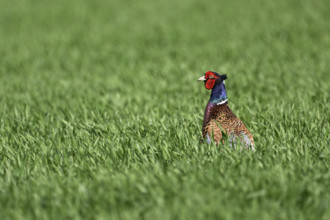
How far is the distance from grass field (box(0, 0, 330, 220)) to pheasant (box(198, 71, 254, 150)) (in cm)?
15

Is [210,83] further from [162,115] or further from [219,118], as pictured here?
[162,115]

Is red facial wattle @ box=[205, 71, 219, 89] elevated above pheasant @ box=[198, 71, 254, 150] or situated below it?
above

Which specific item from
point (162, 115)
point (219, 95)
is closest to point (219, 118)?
point (219, 95)

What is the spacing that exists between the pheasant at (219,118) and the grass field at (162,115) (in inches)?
6.1

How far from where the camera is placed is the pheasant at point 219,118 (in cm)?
377

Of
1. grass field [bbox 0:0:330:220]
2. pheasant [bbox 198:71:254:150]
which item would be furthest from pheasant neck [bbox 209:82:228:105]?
grass field [bbox 0:0:330:220]

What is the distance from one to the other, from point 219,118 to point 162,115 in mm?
1831

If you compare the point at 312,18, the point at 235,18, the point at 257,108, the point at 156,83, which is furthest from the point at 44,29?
the point at 257,108

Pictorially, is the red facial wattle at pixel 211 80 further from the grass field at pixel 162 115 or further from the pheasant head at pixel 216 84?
the grass field at pixel 162 115

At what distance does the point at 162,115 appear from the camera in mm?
5547

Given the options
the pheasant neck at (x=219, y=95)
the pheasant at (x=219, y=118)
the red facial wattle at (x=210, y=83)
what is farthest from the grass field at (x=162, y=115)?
the red facial wattle at (x=210, y=83)

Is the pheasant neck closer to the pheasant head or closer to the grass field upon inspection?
the pheasant head

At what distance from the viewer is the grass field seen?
3.29 meters

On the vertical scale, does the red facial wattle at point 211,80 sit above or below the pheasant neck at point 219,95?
above
